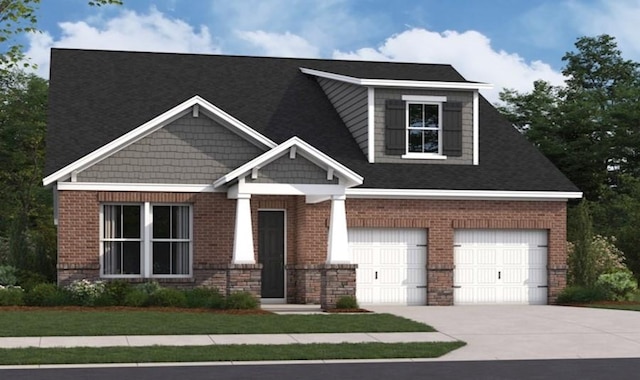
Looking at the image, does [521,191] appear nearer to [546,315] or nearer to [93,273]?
[546,315]

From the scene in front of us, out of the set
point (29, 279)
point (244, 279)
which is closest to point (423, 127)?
point (244, 279)

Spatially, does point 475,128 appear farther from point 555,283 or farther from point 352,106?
point 555,283

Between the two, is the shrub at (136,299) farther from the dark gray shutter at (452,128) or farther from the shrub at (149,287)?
the dark gray shutter at (452,128)

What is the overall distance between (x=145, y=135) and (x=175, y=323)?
24.9ft

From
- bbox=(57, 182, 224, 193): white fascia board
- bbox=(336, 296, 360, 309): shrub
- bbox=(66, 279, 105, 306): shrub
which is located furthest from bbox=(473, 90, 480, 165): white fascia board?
bbox=(66, 279, 105, 306): shrub

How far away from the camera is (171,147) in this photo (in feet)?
88.5

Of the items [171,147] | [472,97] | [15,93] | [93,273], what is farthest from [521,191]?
[15,93]

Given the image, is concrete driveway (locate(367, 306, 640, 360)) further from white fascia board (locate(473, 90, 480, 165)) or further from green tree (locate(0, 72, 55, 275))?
green tree (locate(0, 72, 55, 275))

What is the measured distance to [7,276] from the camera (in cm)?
2648

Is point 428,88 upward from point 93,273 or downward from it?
upward

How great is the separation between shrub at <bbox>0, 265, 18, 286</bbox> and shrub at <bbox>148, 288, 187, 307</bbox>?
4.22 metres

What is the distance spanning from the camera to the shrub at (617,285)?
95.1 feet

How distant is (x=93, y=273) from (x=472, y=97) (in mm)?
12014

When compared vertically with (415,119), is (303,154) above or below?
below
